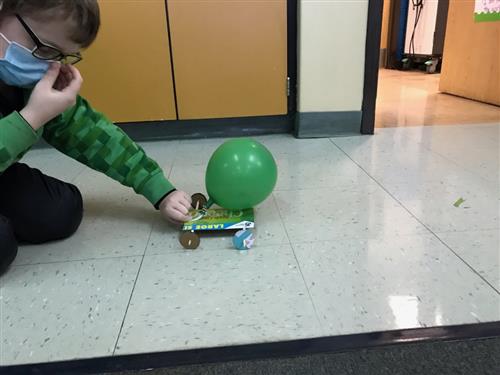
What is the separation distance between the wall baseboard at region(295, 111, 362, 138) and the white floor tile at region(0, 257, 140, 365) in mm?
1077

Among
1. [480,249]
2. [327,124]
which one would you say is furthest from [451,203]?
[327,124]

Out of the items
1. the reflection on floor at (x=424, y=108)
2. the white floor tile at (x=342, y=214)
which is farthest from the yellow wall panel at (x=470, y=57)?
the white floor tile at (x=342, y=214)

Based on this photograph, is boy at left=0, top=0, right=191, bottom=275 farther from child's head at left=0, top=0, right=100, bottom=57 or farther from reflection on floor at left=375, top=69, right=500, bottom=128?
reflection on floor at left=375, top=69, right=500, bottom=128

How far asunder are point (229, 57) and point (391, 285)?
1.23 metres

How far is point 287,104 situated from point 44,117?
3.88ft

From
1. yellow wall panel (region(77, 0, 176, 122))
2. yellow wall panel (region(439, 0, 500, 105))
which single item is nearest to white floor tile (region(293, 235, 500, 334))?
yellow wall panel (region(77, 0, 176, 122))

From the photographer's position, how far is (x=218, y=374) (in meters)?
0.53

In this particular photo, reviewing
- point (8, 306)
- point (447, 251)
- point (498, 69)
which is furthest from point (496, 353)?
point (498, 69)

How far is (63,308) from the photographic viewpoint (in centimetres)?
67

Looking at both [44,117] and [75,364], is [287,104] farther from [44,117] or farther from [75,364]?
[75,364]

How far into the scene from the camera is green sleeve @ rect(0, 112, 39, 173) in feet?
2.26

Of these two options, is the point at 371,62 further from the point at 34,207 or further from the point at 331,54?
the point at 34,207

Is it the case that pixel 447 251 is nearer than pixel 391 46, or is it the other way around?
pixel 447 251

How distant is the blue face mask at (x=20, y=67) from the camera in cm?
67
